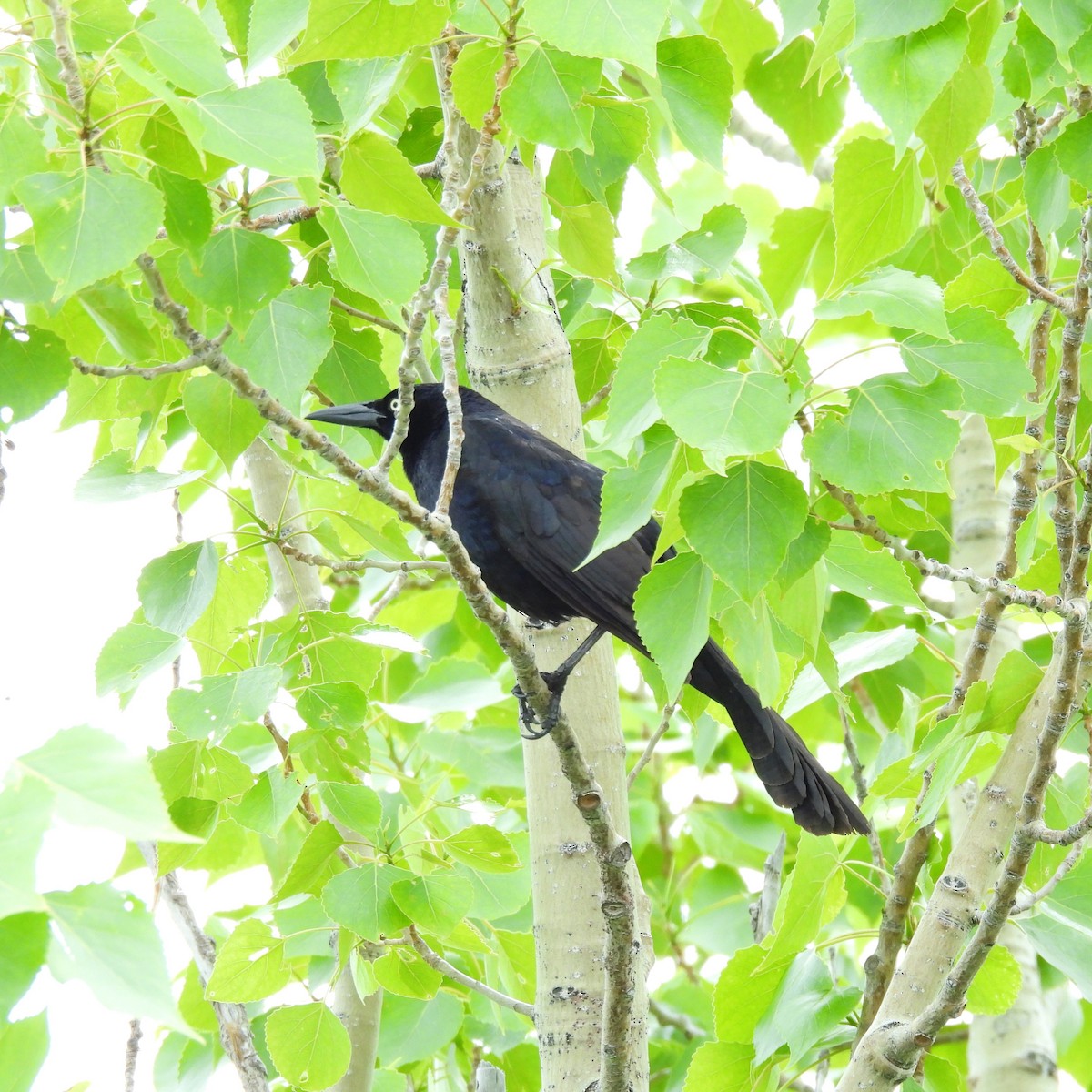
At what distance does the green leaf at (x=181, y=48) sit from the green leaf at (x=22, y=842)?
84cm

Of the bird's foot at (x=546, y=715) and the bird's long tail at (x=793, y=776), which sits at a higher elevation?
the bird's foot at (x=546, y=715)

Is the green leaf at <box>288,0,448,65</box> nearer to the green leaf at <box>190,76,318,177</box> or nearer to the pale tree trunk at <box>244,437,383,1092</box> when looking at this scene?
the green leaf at <box>190,76,318,177</box>

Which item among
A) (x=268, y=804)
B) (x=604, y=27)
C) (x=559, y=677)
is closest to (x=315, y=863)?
(x=268, y=804)

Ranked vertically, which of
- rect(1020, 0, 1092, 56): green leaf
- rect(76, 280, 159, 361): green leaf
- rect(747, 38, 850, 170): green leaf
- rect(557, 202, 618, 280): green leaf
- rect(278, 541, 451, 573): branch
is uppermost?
rect(747, 38, 850, 170): green leaf

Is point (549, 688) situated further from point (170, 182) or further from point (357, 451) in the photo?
point (170, 182)

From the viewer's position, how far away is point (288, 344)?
1.83 metres

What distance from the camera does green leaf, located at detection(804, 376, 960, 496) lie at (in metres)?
1.57

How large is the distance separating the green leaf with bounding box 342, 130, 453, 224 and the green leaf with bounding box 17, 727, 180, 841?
2.99 ft

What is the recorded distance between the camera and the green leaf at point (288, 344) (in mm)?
1795

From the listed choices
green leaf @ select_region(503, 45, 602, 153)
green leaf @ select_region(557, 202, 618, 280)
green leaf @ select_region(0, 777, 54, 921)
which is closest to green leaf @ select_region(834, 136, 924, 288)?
green leaf @ select_region(503, 45, 602, 153)

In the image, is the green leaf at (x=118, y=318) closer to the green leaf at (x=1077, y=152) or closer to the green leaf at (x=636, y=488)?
the green leaf at (x=636, y=488)

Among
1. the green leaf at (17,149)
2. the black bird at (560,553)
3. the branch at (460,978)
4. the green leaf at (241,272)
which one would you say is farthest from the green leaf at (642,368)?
the branch at (460,978)

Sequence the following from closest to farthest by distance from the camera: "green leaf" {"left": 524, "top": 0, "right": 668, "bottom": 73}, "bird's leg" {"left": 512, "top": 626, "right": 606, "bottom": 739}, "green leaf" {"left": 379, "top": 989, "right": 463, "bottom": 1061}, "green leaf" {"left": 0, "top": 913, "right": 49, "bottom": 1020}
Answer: "green leaf" {"left": 0, "top": 913, "right": 49, "bottom": 1020}
"green leaf" {"left": 524, "top": 0, "right": 668, "bottom": 73}
"bird's leg" {"left": 512, "top": 626, "right": 606, "bottom": 739}
"green leaf" {"left": 379, "top": 989, "right": 463, "bottom": 1061}

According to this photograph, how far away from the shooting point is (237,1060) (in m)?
2.58
